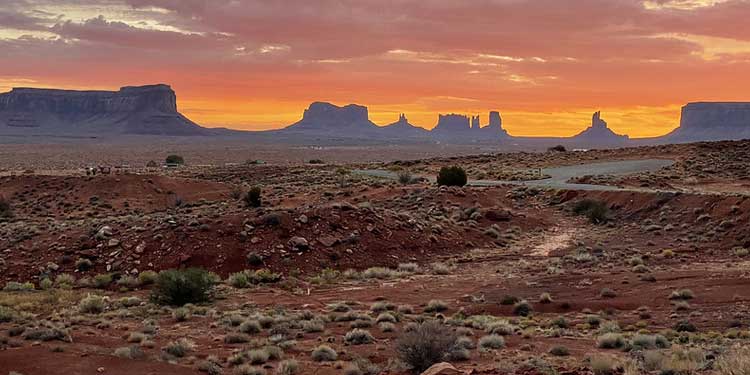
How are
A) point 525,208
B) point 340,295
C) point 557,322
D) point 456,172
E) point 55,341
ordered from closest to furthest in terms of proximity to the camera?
point 55,341, point 557,322, point 340,295, point 525,208, point 456,172

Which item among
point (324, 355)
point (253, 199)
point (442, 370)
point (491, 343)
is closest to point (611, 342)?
point (491, 343)

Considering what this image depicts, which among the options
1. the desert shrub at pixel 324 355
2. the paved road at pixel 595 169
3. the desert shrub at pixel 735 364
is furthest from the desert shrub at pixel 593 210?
the desert shrub at pixel 735 364

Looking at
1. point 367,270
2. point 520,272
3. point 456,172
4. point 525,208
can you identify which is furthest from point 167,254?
point 456,172

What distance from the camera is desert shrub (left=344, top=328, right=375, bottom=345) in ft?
46.5

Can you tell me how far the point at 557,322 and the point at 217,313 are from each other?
836 cm

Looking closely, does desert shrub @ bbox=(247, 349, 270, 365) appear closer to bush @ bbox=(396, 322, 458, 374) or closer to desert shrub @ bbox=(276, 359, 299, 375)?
desert shrub @ bbox=(276, 359, 299, 375)

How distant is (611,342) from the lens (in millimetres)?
13133

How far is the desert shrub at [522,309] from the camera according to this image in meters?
17.3

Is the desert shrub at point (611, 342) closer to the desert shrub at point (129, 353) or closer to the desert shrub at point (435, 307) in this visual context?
the desert shrub at point (435, 307)

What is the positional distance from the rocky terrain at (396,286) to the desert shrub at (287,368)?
84 millimetres

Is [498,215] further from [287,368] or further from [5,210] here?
[5,210]

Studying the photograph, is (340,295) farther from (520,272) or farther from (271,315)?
(520,272)

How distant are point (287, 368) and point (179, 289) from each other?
26.5 feet

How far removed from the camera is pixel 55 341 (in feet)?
46.5
